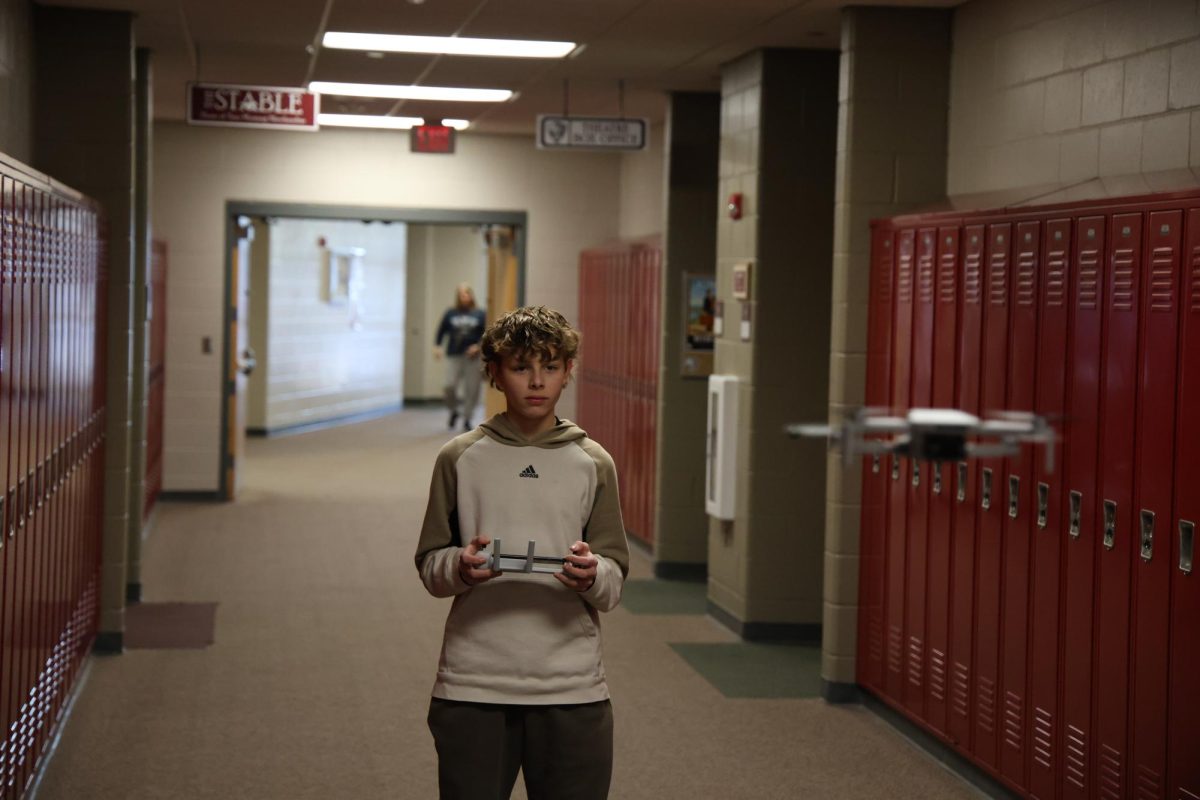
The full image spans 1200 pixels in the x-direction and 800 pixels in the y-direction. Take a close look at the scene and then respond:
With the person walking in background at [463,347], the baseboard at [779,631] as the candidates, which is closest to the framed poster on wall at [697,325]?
the baseboard at [779,631]

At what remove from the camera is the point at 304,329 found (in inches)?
683

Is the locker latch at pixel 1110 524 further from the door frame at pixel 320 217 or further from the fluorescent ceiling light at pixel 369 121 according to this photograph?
the door frame at pixel 320 217

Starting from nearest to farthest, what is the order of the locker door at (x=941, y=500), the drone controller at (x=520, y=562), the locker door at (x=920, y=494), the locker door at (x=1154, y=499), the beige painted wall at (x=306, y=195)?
1. the drone controller at (x=520, y=562)
2. the locker door at (x=1154, y=499)
3. the locker door at (x=941, y=500)
4. the locker door at (x=920, y=494)
5. the beige painted wall at (x=306, y=195)

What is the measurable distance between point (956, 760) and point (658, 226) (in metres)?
5.90

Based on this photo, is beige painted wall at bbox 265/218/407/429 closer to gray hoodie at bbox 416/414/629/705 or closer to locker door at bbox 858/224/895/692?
locker door at bbox 858/224/895/692

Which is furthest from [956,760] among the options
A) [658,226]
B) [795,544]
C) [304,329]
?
[304,329]

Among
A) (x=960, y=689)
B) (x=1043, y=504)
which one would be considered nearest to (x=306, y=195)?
(x=960, y=689)

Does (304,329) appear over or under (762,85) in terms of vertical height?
under

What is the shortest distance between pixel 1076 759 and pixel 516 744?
77.7 inches

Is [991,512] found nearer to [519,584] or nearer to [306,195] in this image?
[519,584]

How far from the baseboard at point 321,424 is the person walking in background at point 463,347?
1.60 meters

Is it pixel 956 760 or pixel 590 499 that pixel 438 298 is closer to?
pixel 956 760

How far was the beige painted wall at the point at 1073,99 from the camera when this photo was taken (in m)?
4.32

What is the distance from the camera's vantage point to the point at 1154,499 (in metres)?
3.88
